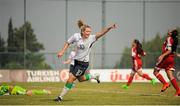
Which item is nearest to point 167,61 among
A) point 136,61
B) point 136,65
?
point 136,65

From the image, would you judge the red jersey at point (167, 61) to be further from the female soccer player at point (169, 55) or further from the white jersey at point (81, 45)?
the white jersey at point (81, 45)

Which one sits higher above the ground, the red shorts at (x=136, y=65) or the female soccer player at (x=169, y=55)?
the female soccer player at (x=169, y=55)

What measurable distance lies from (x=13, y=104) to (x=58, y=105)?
118 cm

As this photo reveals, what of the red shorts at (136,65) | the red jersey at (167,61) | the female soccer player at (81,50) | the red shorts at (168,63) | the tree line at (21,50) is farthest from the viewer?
the tree line at (21,50)

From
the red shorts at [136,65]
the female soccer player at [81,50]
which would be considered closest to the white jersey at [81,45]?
the female soccer player at [81,50]

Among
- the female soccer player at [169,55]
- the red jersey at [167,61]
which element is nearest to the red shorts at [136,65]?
the female soccer player at [169,55]

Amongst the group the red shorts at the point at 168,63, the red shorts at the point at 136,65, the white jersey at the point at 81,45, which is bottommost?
the red shorts at the point at 136,65

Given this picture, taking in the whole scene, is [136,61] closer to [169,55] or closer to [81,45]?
[169,55]

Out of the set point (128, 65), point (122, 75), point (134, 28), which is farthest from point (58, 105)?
point (134, 28)

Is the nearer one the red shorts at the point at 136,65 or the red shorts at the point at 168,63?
the red shorts at the point at 168,63

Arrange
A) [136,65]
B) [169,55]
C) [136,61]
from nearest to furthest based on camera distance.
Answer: [169,55]
[136,65]
[136,61]

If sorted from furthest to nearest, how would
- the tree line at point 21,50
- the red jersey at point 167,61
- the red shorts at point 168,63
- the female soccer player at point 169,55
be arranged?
1. the tree line at point 21,50
2. the red shorts at point 168,63
3. the red jersey at point 167,61
4. the female soccer player at point 169,55

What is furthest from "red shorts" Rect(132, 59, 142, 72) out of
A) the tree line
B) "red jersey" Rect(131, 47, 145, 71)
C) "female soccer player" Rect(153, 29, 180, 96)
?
the tree line

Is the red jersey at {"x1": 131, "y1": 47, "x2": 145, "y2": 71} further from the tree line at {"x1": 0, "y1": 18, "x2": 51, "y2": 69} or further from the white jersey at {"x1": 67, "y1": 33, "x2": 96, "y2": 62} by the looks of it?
the tree line at {"x1": 0, "y1": 18, "x2": 51, "y2": 69}
